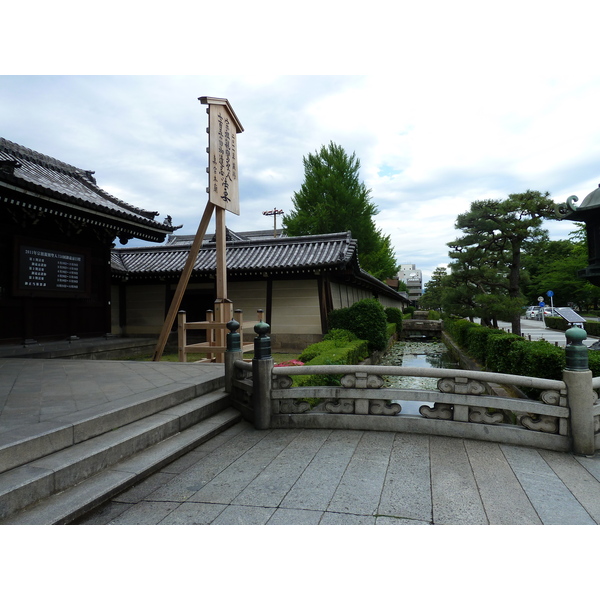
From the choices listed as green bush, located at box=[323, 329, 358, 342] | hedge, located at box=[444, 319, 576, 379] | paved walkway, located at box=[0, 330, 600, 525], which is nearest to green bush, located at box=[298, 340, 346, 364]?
green bush, located at box=[323, 329, 358, 342]

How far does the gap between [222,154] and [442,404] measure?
285 inches

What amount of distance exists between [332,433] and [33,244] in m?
8.97

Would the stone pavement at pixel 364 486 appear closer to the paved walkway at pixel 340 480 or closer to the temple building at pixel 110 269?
the paved walkway at pixel 340 480

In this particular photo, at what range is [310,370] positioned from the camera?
5109 mm

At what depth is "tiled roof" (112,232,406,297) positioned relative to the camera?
44.0 feet

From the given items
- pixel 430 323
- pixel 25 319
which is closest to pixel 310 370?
pixel 25 319

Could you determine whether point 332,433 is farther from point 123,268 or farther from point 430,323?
point 430,323

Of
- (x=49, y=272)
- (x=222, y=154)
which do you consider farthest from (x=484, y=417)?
(x=49, y=272)

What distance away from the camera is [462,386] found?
4781 mm

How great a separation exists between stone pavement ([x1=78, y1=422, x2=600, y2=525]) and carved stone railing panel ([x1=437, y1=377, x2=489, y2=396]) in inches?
23.6

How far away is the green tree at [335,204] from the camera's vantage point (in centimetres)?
2775

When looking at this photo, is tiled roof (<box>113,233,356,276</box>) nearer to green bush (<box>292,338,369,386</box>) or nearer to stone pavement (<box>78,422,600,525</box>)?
green bush (<box>292,338,369,386</box>)

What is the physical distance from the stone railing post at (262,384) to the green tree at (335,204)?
→ 23.0 m

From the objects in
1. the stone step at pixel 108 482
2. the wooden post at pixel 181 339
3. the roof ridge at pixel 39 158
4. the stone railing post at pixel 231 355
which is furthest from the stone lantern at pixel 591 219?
the roof ridge at pixel 39 158
